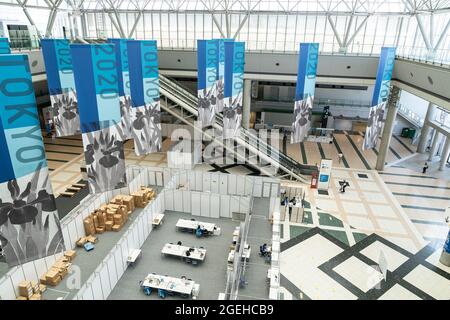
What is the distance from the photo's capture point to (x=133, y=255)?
13.0 metres

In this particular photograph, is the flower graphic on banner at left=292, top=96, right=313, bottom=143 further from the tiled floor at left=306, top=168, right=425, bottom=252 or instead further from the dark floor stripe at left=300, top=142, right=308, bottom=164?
the dark floor stripe at left=300, top=142, right=308, bottom=164

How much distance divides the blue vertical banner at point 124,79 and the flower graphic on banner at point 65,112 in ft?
10.5

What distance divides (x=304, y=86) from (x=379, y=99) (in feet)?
13.8

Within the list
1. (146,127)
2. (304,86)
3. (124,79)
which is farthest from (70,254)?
(304,86)

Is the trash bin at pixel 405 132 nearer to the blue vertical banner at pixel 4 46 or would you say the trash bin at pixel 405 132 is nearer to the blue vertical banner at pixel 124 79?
the blue vertical banner at pixel 124 79

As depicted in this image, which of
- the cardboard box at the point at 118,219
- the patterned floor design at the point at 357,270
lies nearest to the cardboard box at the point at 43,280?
the cardboard box at the point at 118,219

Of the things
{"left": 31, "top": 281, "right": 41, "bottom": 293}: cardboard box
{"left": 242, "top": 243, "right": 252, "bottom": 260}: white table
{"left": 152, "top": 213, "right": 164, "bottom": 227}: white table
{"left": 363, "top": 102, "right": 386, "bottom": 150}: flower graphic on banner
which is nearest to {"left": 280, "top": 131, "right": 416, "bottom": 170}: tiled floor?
{"left": 363, "top": 102, "right": 386, "bottom": 150}: flower graphic on banner

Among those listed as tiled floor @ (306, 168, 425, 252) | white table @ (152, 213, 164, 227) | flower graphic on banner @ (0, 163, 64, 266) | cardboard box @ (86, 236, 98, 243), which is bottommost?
tiled floor @ (306, 168, 425, 252)

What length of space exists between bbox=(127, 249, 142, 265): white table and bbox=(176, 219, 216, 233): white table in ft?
8.29

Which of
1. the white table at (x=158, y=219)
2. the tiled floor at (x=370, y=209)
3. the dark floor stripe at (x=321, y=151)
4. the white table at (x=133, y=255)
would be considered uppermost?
the white table at (x=133, y=255)

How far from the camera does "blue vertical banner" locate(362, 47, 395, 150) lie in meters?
16.8

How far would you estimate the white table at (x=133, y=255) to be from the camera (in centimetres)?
1281

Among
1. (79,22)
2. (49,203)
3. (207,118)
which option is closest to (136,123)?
(207,118)

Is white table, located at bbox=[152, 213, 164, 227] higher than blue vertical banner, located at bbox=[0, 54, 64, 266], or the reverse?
blue vertical banner, located at bbox=[0, 54, 64, 266]
